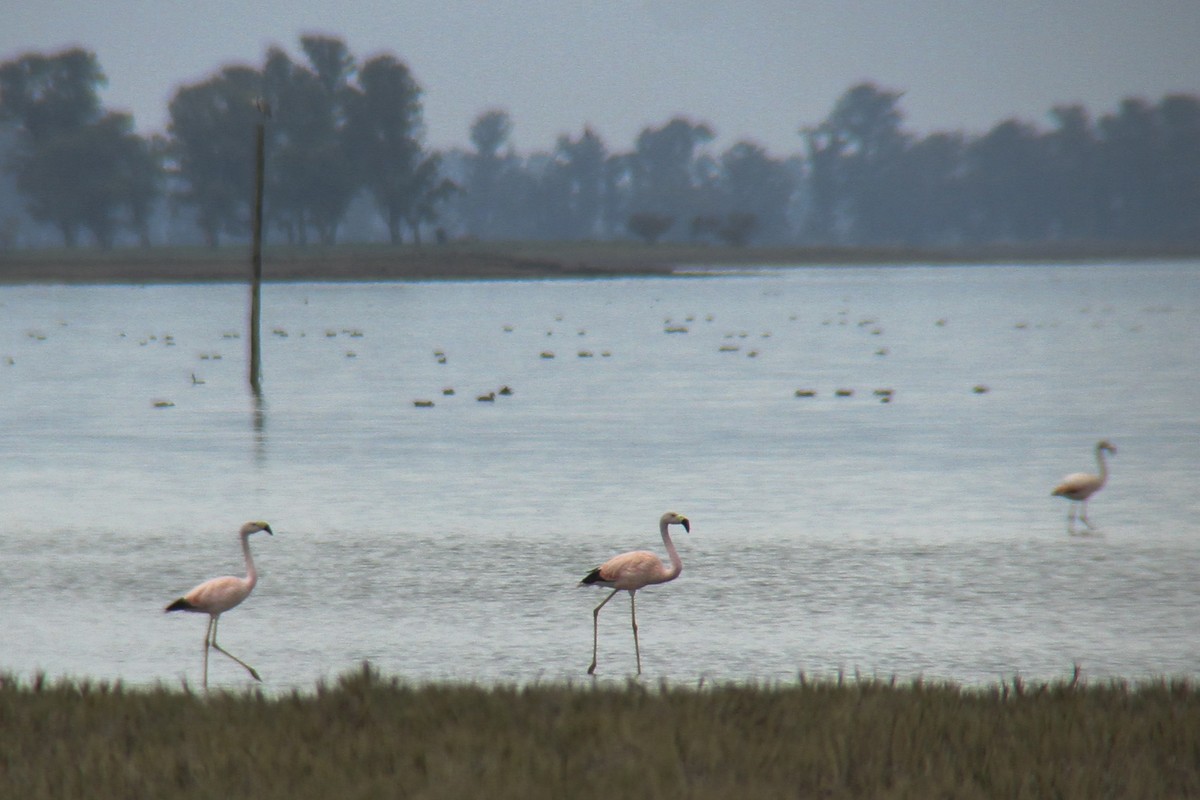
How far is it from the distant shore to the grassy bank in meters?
105

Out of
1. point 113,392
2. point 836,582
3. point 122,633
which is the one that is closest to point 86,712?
point 122,633

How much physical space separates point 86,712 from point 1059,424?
1812 centimetres

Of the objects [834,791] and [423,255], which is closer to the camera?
[834,791]

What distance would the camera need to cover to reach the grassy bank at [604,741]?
→ 22.0 ft

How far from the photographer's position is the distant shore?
112875mm

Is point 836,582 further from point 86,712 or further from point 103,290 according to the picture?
point 103,290

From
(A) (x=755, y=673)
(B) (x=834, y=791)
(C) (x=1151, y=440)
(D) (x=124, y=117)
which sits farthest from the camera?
(D) (x=124, y=117)

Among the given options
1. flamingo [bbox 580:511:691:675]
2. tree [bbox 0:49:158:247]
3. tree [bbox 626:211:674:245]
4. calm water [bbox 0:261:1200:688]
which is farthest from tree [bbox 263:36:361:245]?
A: flamingo [bbox 580:511:691:675]

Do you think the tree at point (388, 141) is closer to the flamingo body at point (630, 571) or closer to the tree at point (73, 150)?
the tree at point (73, 150)

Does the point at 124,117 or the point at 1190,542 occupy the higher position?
the point at 124,117

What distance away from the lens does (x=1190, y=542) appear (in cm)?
1350

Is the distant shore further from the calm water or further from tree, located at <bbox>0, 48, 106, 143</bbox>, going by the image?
the calm water

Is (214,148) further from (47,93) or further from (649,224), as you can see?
(649,224)

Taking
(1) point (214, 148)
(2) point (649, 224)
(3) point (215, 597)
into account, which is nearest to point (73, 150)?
(1) point (214, 148)
